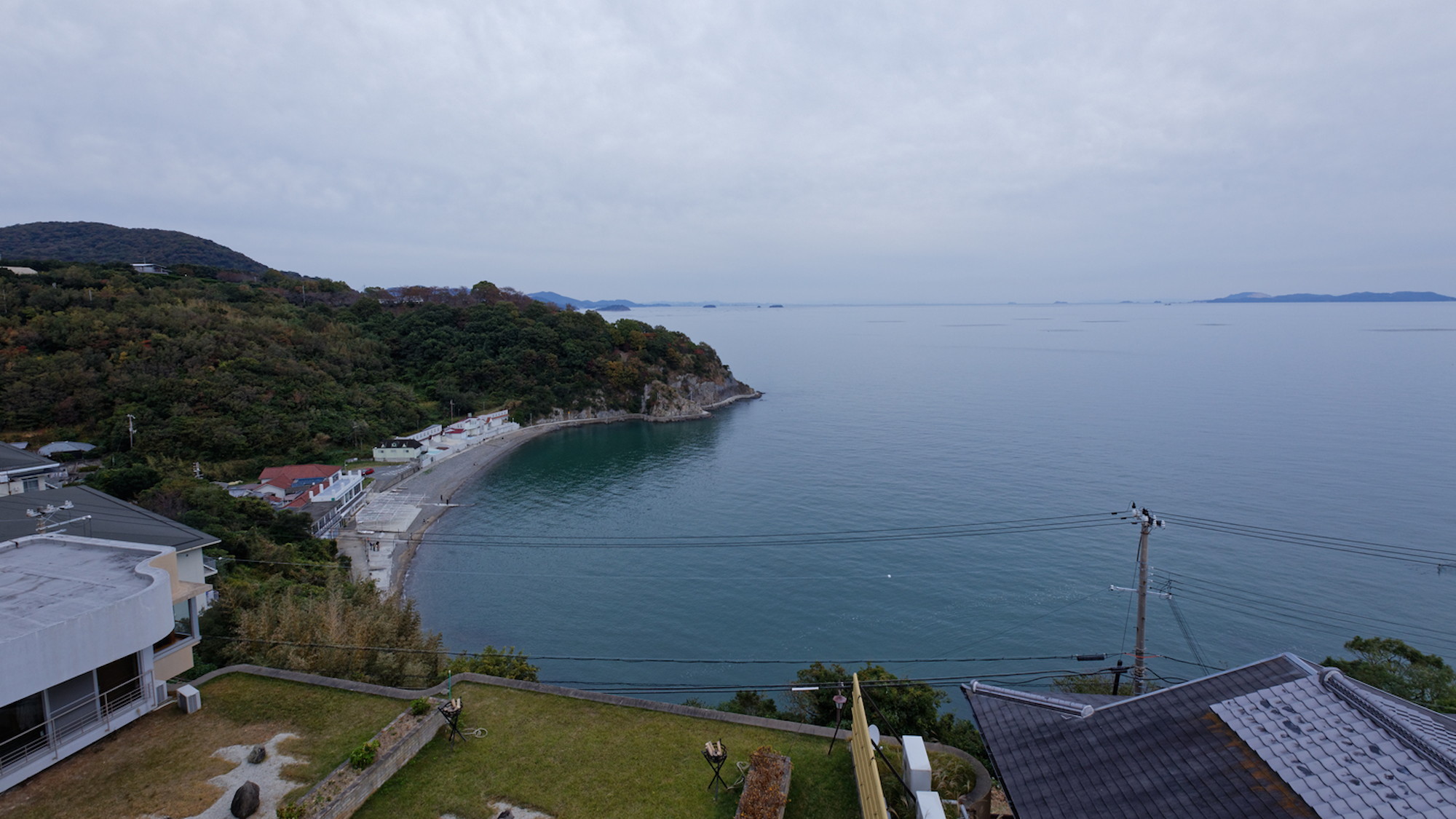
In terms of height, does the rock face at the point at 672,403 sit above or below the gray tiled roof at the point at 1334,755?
below

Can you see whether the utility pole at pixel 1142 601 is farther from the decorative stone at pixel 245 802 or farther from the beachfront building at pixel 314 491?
the beachfront building at pixel 314 491

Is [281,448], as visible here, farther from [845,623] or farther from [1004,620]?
A: [1004,620]

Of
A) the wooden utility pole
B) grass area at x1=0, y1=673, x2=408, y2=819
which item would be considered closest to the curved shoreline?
grass area at x1=0, y1=673, x2=408, y2=819

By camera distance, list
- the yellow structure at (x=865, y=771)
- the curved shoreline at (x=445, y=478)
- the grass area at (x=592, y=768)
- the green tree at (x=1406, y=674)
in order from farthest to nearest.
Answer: the curved shoreline at (x=445, y=478), the green tree at (x=1406, y=674), the grass area at (x=592, y=768), the yellow structure at (x=865, y=771)

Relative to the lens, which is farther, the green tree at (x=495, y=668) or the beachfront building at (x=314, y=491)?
the beachfront building at (x=314, y=491)

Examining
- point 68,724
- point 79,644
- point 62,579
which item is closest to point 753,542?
point 62,579

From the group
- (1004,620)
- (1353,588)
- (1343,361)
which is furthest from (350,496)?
(1343,361)

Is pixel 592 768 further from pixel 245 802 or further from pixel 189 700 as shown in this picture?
pixel 189 700

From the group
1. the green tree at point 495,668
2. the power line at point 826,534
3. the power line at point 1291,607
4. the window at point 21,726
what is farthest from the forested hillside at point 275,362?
the power line at point 1291,607
